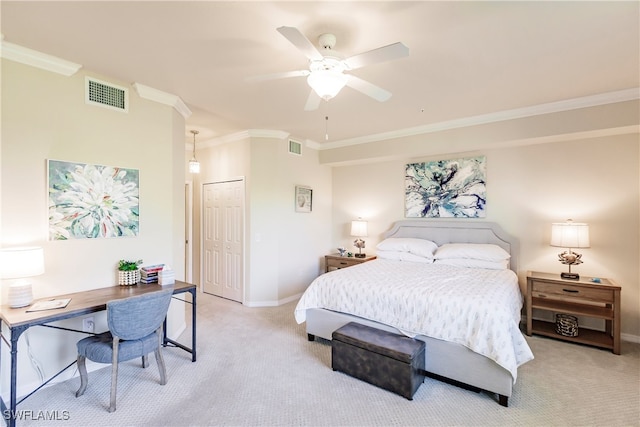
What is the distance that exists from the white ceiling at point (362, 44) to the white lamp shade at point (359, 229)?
2.22 m

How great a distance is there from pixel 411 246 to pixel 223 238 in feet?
9.81

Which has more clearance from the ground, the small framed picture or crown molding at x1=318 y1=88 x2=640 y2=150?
crown molding at x1=318 y1=88 x2=640 y2=150

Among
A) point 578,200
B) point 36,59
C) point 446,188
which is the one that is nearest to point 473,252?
point 446,188

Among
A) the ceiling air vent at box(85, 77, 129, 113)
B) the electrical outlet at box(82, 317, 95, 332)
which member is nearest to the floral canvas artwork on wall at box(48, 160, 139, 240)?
the ceiling air vent at box(85, 77, 129, 113)

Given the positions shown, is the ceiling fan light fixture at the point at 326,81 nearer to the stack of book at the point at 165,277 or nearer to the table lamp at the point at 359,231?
the stack of book at the point at 165,277

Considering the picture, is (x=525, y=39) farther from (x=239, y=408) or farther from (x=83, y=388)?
(x=83, y=388)

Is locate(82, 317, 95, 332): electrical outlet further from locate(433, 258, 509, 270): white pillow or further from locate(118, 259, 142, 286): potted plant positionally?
locate(433, 258, 509, 270): white pillow

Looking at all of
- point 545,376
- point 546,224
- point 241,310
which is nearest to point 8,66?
point 241,310

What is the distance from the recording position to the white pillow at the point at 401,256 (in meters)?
4.23

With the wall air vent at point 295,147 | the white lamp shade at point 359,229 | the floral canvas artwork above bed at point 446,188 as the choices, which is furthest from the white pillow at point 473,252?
the wall air vent at point 295,147

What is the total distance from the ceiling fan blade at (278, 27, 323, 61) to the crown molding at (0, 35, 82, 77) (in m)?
2.14

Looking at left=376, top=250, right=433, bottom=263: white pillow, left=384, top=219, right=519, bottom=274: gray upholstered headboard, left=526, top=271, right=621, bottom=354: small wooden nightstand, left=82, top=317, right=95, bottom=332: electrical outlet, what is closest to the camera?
left=82, top=317, right=95, bottom=332: electrical outlet

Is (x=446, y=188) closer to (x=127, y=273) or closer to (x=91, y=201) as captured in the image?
(x=127, y=273)

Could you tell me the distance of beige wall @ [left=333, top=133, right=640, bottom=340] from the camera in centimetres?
345
